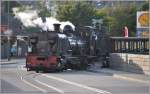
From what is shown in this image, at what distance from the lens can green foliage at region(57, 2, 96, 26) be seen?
7662 centimetres

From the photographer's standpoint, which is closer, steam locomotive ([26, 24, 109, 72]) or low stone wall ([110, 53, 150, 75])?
low stone wall ([110, 53, 150, 75])

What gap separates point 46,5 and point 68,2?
10.7 feet

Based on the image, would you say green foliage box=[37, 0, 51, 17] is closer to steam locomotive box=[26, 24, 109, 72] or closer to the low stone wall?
steam locomotive box=[26, 24, 109, 72]

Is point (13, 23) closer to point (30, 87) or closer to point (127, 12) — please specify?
point (127, 12)

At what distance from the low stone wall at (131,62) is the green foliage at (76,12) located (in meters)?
40.9

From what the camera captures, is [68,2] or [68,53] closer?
[68,53]

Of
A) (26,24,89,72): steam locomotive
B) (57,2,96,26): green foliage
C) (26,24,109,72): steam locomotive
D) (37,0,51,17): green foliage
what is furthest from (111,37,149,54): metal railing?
(57,2,96,26): green foliage

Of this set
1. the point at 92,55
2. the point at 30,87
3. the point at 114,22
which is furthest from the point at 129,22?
the point at 30,87

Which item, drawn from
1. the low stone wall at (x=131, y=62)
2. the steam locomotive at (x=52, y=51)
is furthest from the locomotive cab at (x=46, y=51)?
the low stone wall at (x=131, y=62)

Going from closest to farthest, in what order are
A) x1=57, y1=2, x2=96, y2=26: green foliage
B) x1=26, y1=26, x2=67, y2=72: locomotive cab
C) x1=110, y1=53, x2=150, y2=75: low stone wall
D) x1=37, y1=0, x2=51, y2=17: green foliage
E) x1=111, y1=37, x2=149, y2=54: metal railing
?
x1=110, y1=53, x2=150, y2=75: low stone wall
x1=26, y1=26, x2=67, y2=72: locomotive cab
x1=111, y1=37, x2=149, y2=54: metal railing
x1=37, y1=0, x2=51, y2=17: green foliage
x1=57, y1=2, x2=96, y2=26: green foliage

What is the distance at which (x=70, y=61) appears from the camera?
114ft

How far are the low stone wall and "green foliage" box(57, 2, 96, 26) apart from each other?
→ 40913 mm

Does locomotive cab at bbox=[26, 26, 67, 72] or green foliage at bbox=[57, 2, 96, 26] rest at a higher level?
green foliage at bbox=[57, 2, 96, 26]

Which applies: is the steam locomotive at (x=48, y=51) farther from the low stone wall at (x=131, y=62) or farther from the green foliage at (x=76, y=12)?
the green foliage at (x=76, y=12)
